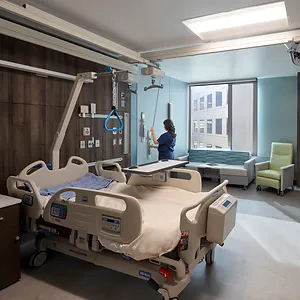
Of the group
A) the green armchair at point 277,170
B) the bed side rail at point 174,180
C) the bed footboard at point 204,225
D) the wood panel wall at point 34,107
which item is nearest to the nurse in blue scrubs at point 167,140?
the wood panel wall at point 34,107

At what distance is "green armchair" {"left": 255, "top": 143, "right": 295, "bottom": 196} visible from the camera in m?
5.62

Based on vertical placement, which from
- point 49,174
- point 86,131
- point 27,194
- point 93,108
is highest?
point 93,108

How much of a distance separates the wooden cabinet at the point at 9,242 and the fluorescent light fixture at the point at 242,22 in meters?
2.54

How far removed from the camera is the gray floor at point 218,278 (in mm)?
2369

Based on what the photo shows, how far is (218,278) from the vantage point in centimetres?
264

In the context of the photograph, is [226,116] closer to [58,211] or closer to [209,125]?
[209,125]

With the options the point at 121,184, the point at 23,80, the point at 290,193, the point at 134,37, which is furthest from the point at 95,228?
the point at 290,193

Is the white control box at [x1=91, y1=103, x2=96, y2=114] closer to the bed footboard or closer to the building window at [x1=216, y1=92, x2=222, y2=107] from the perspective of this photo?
the bed footboard

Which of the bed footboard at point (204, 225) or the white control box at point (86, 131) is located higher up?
the white control box at point (86, 131)

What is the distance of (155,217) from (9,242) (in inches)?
49.2

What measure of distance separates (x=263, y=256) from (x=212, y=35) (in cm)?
264

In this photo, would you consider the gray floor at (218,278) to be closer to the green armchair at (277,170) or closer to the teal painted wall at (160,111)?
the green armchair at (277,170)

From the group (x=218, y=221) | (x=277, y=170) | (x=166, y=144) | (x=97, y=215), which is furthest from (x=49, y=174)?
(x=277, y=170)

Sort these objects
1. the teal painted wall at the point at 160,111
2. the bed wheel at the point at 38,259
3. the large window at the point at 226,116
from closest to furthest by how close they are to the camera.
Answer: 1. the bed wheel at the point at 38,259
2. the teal painted wall at the point at 160,111
3. the large window at the point at 226,116
